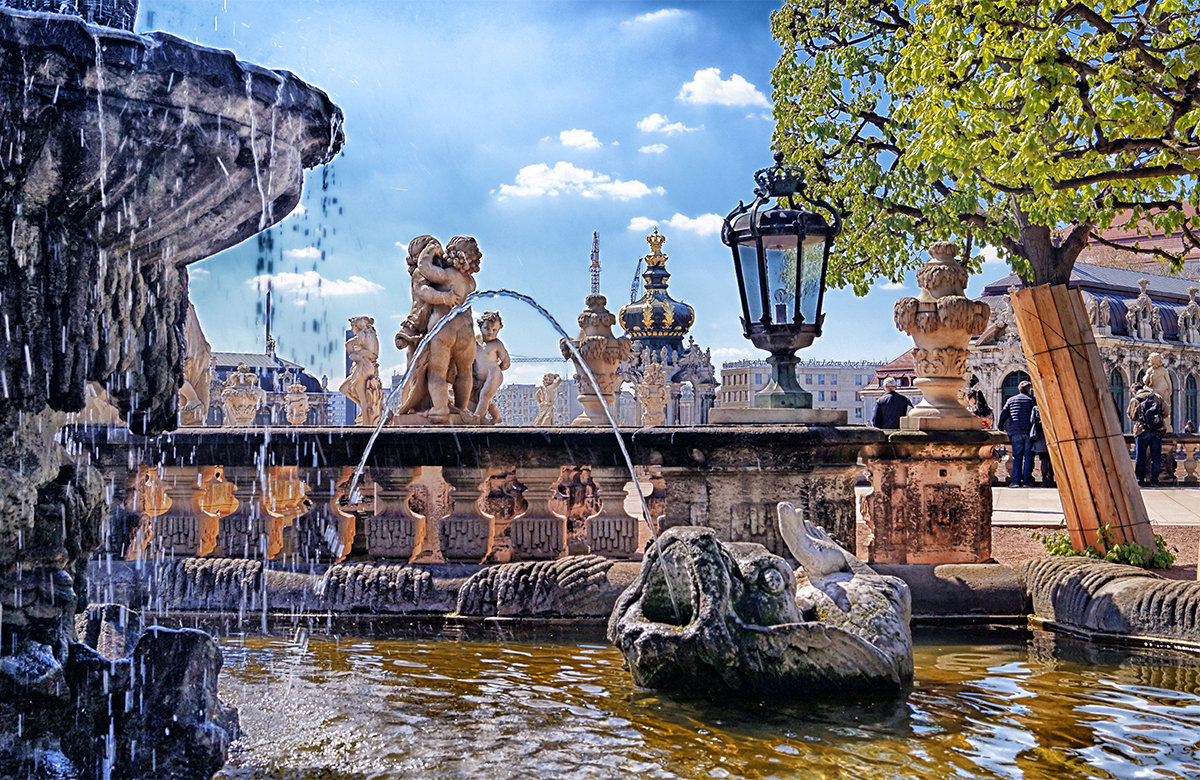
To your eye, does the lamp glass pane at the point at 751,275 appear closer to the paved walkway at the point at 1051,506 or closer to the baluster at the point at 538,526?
the baluster at the point at 538,526

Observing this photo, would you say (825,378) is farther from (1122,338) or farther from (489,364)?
(489,364)

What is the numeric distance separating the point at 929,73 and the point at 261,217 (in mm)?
4950

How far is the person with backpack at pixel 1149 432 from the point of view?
18.2m

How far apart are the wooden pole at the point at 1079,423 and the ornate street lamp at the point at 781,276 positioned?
161cm

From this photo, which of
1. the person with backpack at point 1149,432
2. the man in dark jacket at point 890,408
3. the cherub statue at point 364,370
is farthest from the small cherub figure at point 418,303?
the person with backpack at point 1149,432

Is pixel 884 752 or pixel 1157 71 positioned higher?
pixel 1157 71

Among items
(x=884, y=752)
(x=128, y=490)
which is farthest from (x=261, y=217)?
(x=128, y=490)

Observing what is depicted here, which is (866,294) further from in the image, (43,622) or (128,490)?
(43,622)

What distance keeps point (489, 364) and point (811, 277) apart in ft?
15.1

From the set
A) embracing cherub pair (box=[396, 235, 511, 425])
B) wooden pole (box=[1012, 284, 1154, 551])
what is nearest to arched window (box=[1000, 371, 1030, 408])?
embracing cherub pair (box=[396, 235, 511, 425])

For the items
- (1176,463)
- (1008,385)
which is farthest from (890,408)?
(1008,385)

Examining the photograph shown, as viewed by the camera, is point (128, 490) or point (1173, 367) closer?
point (128, 490)

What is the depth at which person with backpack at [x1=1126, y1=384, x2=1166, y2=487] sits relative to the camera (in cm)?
1820

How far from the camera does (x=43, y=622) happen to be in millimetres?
2928
